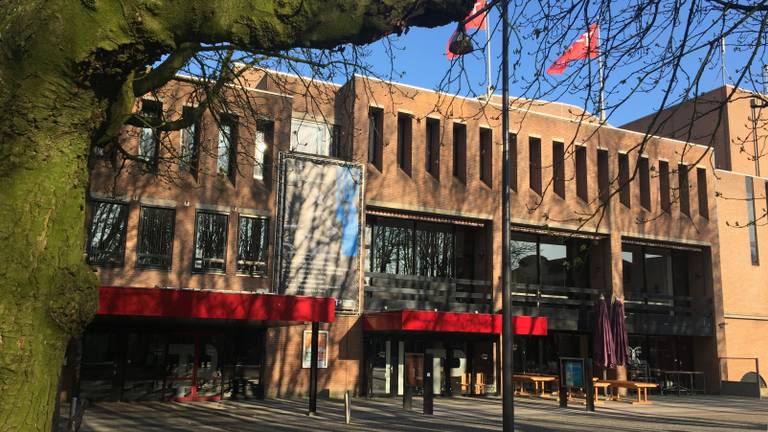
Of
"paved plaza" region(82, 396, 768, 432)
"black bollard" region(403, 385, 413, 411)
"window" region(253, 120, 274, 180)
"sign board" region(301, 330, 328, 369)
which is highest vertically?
"window" region(253, 120, 274, 180)

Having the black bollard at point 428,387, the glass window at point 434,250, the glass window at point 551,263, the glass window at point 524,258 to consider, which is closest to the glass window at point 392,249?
the glass window at point 434,250

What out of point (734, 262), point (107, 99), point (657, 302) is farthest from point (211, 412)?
point (734, 262)

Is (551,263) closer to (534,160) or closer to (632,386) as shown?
(534,160)

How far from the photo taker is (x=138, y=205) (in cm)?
2019

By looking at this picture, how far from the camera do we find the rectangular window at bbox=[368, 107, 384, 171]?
77.0 feet

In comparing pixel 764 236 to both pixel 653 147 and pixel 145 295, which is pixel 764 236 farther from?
pixel 145 295

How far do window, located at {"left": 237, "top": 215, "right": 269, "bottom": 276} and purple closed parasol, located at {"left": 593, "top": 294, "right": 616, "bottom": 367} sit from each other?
38.3 feet

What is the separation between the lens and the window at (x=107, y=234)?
64.6 feet

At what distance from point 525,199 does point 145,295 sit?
15.1 metres

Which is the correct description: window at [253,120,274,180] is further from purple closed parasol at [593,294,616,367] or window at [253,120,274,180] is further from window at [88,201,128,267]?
purple closed parasol at [593,294,616,367]

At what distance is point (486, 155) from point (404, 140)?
10.9 ft

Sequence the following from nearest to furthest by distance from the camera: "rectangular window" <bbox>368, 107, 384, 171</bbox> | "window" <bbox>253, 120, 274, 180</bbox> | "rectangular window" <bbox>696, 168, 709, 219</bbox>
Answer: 1. "window" <bbox>253, 120, 274, 180</bbox>
2. "rectangular window" <bbox>368, 107, 384, 171</bbox>
3. "rectangular window" <bbox>696, 168, 709, 219</bbox>

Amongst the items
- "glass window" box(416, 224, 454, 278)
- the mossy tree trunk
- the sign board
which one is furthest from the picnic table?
the mossy tree trunk

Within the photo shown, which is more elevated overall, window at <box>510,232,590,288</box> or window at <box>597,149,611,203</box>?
window at <box>597,149,611,203</box>
